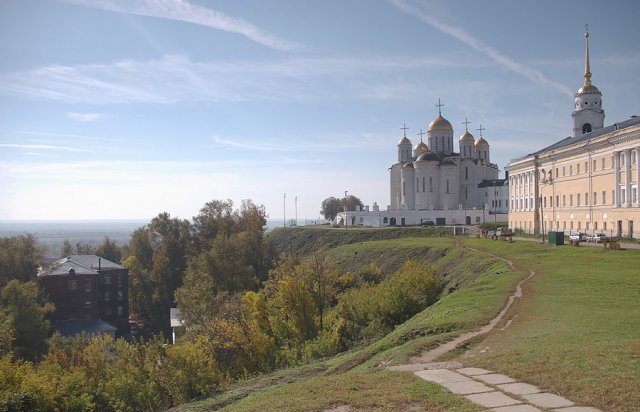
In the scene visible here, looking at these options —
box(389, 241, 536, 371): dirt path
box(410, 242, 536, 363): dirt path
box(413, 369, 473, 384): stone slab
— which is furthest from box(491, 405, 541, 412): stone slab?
box(410, 242, 536, 363): dirt path

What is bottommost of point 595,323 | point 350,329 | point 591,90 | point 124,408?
point 124,408

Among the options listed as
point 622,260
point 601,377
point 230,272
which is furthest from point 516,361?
point 230,272

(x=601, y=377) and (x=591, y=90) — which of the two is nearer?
(x=601, y=377)

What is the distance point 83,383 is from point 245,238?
36773mm

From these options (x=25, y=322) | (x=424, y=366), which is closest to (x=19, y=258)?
(x=25, y=322)

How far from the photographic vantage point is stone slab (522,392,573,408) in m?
8.95

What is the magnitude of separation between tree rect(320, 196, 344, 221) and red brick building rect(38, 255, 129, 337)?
80178 mm

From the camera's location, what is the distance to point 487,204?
324ft

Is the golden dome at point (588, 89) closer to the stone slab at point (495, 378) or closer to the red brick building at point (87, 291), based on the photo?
the red brick building at point (87, 291)

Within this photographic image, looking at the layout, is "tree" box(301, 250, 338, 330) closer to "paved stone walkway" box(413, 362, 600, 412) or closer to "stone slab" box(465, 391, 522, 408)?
"paved stone walkway" box(413, 362, 600, 412)

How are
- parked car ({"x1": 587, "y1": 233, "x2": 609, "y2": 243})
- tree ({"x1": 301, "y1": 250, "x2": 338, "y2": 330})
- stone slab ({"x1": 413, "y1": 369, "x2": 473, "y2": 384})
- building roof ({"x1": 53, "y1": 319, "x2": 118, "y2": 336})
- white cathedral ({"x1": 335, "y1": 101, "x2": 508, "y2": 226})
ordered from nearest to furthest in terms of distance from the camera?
1. stone slab ({"x1": 413, "y1": 369, "x2": 473, "y2": 384})
2. tree ({"x1": 301, "y1": 250, "x2": 338, "y2": 330})
3. parked car ({"x1": 587, "y1": 233, "x2": 609, "y2": 243})
4. building roof ({"x1": 53, "y1": 319, "x2": 118, "y2": 336})
5. white cathedral ({"x1": 335, "y1": 101, "x2": 508, "y2": 226})

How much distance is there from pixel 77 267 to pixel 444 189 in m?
61.6

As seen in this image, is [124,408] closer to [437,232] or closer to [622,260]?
[622,260]

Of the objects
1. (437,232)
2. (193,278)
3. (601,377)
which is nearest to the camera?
(601,377)
